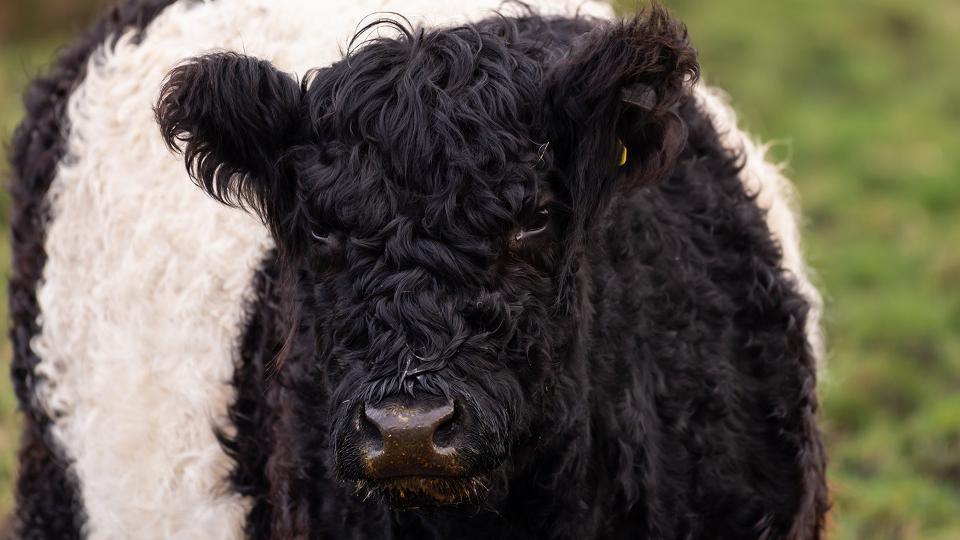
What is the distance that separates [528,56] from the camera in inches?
136

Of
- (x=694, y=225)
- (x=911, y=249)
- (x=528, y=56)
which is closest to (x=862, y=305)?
(x=911, y=249)

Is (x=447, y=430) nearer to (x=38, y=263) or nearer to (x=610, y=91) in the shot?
(x=610, y=91)

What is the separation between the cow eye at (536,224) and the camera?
318cm

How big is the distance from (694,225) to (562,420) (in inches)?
32.1

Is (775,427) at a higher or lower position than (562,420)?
higher

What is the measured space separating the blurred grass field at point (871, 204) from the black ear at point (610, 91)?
1.98 meters

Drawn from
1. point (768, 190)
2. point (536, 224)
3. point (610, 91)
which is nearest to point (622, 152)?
point (610, 91)

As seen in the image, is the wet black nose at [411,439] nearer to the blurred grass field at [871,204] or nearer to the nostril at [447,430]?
the nostril at [447,430]

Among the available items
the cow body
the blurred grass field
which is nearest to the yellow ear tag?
the cow body

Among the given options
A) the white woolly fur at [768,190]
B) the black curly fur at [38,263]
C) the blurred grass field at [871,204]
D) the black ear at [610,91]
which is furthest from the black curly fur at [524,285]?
the blurred grass field at [871,204]

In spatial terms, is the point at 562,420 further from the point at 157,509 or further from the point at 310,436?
the point at 157,509

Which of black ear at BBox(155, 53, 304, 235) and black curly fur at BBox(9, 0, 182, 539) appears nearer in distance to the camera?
black ear at BBox(155, 53, 304, 235)

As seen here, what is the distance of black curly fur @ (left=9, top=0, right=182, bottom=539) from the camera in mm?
4812

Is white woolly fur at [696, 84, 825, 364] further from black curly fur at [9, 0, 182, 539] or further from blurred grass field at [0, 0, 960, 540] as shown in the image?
black curly fur at [9, 0, 182, 539]
